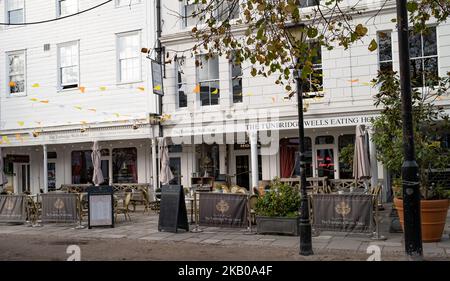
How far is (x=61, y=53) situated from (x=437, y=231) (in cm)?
1802

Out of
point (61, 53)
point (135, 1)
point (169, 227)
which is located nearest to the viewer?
point (169, 227)

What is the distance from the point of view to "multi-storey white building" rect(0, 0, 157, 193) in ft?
66.0

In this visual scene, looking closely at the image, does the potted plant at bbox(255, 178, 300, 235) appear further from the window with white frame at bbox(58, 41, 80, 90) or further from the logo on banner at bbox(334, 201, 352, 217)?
the window with white frame at bbox(58, 41, 80, 90)

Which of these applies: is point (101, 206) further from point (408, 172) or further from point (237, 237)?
point (408, 172)

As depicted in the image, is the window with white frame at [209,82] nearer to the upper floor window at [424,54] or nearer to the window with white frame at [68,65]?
the window with white frame at [68,65]

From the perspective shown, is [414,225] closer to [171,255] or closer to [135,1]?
[171,255]

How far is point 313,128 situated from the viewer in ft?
57.3

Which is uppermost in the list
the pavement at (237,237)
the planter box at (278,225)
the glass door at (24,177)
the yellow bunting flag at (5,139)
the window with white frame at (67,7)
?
the window with white frame at (67,7)

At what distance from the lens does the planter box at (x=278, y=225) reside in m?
10.8

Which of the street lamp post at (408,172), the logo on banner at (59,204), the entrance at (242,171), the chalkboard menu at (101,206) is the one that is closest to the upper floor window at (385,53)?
the entrance at (242,171)

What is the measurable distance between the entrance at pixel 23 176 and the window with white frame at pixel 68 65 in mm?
5454

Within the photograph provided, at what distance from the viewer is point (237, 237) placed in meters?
11.1

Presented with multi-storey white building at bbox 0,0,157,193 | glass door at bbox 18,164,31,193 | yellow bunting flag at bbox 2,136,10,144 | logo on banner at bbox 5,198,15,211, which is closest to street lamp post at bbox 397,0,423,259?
logo on banner at bbox 5,198,15,211

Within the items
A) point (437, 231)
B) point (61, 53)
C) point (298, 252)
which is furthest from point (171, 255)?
point (61, 53)
